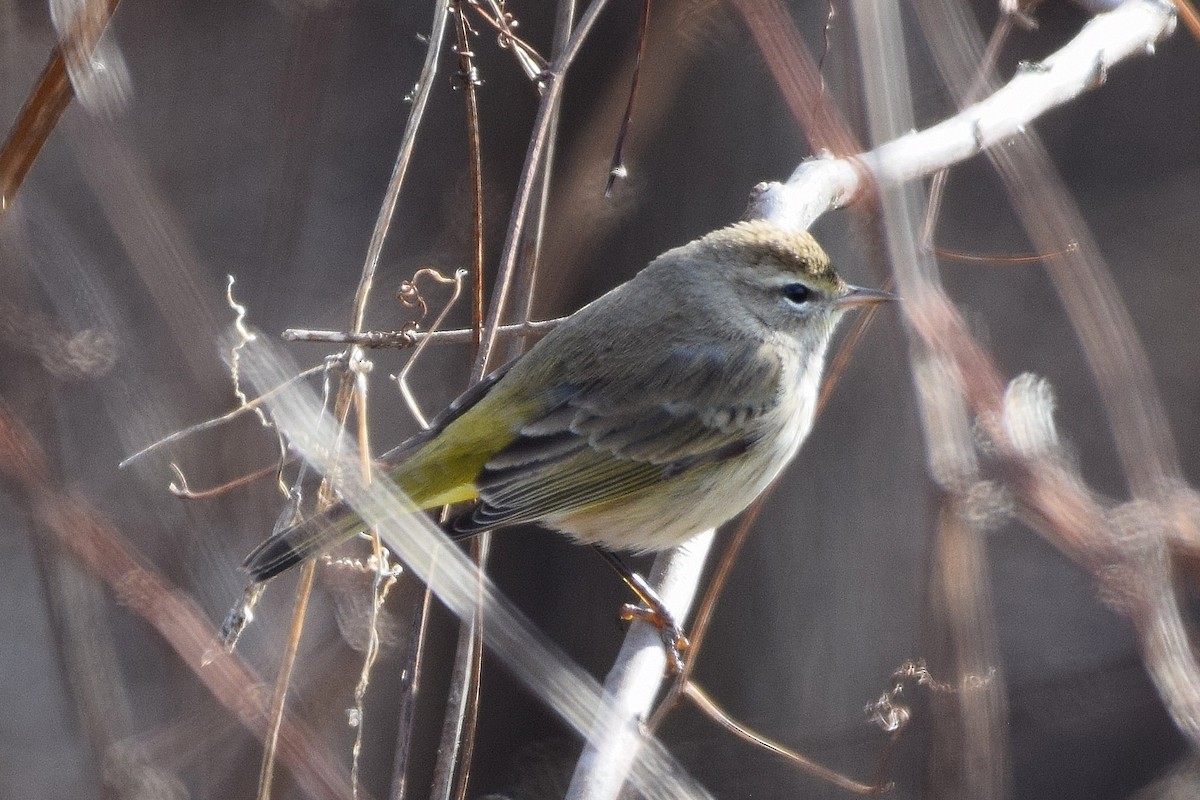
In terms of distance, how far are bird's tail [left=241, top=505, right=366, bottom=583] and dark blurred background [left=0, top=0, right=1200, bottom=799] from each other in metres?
1.38

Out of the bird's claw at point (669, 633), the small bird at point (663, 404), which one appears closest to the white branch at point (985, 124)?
the small bird at point (663, 404)

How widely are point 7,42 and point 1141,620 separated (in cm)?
432

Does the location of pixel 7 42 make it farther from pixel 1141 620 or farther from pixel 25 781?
pixel 1141 620

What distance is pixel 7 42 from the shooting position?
4.39 metres

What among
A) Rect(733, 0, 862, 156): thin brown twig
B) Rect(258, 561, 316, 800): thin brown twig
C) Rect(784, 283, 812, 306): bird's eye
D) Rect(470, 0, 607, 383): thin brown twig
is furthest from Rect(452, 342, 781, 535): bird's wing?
Rect(258, 561, 316, 800): thin brown twig

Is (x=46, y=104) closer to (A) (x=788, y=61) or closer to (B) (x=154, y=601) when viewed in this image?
(B) (x=154, y=601)

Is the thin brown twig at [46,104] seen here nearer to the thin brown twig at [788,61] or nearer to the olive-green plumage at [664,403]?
the olive-green plumage at [664,403]

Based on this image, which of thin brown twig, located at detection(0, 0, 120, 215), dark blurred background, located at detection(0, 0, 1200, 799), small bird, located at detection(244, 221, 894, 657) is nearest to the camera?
thin brown twig, located at detection(0, 0, 120, 215)

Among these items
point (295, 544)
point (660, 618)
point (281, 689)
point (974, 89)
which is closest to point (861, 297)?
point (974, 89)

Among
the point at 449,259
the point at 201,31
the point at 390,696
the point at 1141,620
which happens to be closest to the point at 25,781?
the point at 390,696

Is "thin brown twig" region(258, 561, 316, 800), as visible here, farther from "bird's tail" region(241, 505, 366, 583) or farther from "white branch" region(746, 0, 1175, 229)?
"white branch" region(746, 0, 1175, 229)

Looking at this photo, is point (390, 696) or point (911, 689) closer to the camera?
point (911, 689)

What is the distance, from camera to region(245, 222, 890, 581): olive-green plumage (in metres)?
2.97

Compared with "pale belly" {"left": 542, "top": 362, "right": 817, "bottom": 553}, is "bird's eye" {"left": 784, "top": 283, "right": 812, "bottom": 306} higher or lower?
higher
